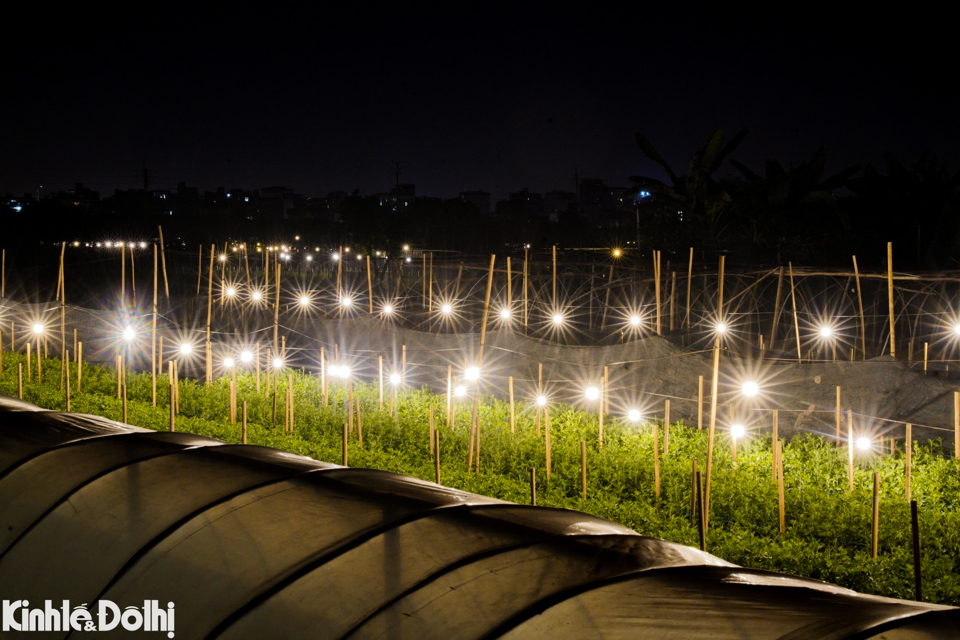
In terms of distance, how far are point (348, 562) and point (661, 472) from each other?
3.90m

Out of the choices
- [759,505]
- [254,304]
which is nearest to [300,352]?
[254,304]

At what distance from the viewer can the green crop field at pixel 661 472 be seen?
4.53 metres

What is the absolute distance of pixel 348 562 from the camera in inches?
95.2

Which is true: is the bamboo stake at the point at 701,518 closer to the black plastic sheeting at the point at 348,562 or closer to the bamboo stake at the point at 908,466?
the black plastic sheeting at the point at 348,562

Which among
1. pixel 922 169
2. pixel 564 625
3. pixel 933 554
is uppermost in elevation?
pixel 922 169

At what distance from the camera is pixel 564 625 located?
1999 mm

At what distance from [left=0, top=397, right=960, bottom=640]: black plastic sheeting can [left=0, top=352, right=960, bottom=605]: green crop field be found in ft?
7.77

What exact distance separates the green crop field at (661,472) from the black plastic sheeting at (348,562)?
2.37 meters

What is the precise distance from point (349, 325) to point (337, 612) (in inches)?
293

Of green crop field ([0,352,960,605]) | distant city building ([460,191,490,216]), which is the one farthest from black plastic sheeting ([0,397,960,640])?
distant city building ([460,191,490,216])

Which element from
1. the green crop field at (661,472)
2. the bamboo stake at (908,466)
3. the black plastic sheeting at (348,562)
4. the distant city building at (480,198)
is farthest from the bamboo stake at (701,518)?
the distant city building at (480,198)

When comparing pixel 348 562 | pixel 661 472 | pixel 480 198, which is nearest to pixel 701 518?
pixel 348 562

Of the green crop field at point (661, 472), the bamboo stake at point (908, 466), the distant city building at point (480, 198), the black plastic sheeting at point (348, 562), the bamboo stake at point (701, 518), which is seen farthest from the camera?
the distant city building at point (480, 198)

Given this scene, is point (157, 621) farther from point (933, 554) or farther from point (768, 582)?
point (933, 554)
